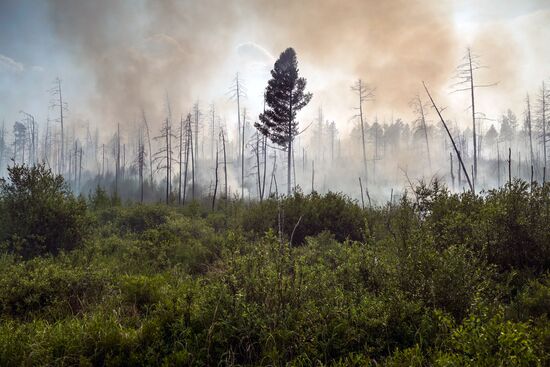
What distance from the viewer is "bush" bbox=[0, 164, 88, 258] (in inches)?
340

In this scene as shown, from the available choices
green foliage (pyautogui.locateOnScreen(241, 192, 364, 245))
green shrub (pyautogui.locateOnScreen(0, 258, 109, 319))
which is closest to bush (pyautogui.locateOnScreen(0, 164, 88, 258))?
green shrub (pyautogui.locateOnScreen(0, 258, 109, 319))

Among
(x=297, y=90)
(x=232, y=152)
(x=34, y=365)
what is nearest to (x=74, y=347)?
(x=34, y=365)

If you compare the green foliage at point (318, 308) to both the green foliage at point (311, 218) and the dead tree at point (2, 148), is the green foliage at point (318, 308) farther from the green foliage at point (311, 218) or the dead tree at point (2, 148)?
the dead tree at point (2, 148)

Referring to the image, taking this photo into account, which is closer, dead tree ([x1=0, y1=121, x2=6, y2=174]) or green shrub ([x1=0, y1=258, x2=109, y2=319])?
green shrub ([x1=0, y1=258, x2=109, y2=319])

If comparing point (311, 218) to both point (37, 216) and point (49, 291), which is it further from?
point (37, 216)

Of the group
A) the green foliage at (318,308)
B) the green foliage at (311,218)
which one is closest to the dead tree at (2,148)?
the green foliage at (311,218)

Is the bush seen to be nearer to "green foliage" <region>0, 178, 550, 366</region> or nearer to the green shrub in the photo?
"green foliage" <region>0, 178, 550, 366</region>

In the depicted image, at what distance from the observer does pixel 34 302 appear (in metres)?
5.42

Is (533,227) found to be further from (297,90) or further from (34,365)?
(297,90)

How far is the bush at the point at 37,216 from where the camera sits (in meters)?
8.62

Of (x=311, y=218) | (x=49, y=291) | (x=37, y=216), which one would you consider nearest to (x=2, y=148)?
(x=37, y=216)

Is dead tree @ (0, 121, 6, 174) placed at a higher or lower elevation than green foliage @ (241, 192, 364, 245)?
higher

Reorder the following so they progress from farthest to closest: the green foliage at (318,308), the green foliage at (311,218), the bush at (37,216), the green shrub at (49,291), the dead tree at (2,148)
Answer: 1. the dead tree at (2,148)
2. the green foliage at (311,218)
3. the bush at (37,216)
4. the green shrub at (49,291)
5. the green foliage at (318,308)

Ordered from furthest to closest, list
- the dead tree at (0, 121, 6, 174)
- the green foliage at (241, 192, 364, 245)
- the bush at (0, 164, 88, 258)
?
the dead tree at (0, 121, 6, 174), the green foliage at (241, 192, 364, 245), the bush at (0, 164, 88, 258)
